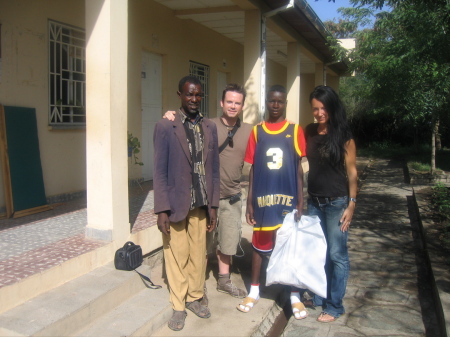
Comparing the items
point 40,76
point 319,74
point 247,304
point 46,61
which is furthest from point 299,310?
point 319,74

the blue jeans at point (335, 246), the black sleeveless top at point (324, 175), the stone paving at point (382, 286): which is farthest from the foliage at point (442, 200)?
the black sleeveless top at point (324, 175)

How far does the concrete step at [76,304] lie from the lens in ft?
9.42

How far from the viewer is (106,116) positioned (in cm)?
399

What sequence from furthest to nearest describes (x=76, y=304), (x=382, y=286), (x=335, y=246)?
1. (x=382, y=286)
2. (x=335, y=246)
3. (x=76, y=304)

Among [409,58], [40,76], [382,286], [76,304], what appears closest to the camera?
[76,304]

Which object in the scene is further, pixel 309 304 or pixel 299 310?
pixel 309 304

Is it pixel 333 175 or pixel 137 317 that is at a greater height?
pixel 333 175

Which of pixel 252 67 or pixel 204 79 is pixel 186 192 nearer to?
pixel 252 67

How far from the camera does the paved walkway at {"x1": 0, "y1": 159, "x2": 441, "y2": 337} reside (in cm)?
367

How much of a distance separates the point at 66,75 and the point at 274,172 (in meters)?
3.62

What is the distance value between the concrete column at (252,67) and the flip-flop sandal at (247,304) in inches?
179

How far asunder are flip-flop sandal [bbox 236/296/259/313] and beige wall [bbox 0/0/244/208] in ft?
9.78

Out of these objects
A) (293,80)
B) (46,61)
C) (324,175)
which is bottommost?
(324,175)

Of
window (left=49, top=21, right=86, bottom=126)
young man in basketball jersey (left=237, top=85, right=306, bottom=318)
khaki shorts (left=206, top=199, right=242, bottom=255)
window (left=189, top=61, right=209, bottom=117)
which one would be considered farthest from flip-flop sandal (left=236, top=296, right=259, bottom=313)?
window (left=189, top=61, right=209, bottom=117)
